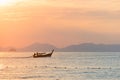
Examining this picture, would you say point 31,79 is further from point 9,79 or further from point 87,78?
point 87,78

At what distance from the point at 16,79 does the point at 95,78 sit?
11.9 meters

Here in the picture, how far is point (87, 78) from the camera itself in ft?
185

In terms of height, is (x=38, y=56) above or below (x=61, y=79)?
above

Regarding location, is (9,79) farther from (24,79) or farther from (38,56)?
(38,56)

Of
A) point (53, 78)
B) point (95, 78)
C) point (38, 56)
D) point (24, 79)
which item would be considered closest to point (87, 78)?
point (95, 78)

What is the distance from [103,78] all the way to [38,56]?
307 ft

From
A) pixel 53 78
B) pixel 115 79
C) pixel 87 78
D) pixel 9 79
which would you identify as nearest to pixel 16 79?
pixel 9 79

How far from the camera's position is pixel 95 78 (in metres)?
56.7

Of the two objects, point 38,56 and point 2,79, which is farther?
point 38,56

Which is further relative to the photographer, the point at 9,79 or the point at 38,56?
the point at 38,56

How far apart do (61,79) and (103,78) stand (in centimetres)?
690

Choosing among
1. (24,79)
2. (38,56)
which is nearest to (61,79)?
(24,79)

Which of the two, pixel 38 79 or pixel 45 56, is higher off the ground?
pixel 45 56

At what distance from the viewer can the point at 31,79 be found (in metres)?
55.0
